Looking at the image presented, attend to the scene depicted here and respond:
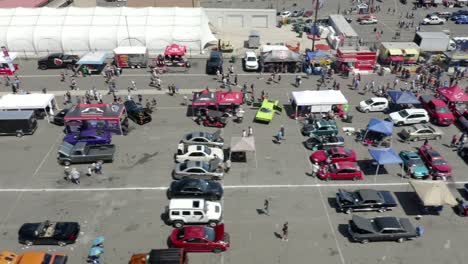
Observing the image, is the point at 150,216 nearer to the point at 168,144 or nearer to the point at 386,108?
the point at 168,144

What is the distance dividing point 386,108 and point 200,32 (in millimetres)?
27109

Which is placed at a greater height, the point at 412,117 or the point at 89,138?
the point at 412,117

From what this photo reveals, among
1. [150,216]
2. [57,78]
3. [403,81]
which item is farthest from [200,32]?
[150,216]

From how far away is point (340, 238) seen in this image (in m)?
24.8

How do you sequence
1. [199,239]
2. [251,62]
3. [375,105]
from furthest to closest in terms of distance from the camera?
[251,62]
[375,105]
[199,239]

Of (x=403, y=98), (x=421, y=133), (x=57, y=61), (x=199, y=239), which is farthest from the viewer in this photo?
(x=57, y=61)

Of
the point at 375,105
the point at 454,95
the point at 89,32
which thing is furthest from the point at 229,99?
the point at 89,32

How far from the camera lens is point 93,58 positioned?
158 ft

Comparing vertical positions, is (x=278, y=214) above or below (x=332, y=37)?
below

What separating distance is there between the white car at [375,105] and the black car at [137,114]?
22.2m

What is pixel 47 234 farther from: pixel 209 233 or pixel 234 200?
pixel 234 200

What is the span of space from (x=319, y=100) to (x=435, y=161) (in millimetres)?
11870

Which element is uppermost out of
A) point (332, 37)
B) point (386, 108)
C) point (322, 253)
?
point (332, 37)

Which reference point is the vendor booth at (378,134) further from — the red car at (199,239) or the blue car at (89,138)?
the blue car at (89,138)
